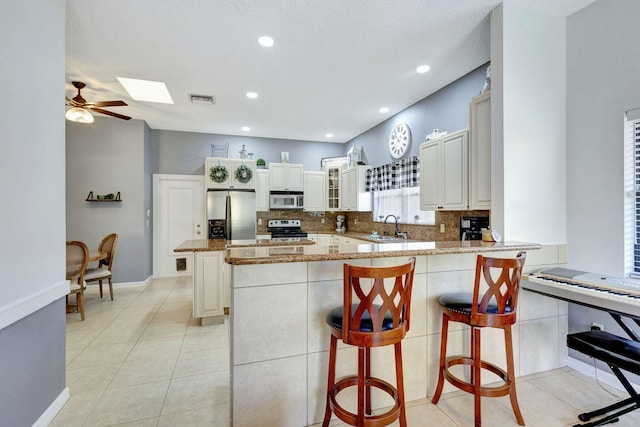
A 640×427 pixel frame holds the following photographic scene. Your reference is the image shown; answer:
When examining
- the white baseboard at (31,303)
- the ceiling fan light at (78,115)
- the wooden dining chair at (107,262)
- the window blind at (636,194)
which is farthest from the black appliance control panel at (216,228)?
the window blind at (636,194)

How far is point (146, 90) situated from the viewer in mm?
3912

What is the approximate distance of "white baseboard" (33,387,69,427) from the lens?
1755mm

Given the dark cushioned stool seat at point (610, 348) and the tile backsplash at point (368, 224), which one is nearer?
the dark cushioned stool seat at point (610, 348)

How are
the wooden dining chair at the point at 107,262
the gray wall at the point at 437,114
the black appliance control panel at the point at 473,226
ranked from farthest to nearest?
the wooden dining chair at the point at 107,262 < the gray wall at the point at 437,114 < the black appliance control panel at the point at 473,226

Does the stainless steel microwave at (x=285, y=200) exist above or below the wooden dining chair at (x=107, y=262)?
above

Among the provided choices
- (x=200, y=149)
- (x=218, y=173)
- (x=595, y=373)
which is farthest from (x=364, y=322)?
(x=200, y=149)

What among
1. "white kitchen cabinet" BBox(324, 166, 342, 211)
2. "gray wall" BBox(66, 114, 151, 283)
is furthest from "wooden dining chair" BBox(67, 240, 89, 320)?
"white kitchen cabinet" BBox(324, 166, 342, 211)

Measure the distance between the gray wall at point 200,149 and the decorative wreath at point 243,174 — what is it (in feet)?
2.87

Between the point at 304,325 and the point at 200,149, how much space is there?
5.02 m

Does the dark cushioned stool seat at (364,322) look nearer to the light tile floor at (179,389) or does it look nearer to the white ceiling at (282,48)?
the light tile floor at (179,389)

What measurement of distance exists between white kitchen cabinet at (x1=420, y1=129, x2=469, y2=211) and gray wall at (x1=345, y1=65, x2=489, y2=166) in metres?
0.53

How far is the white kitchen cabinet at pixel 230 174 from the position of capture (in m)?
5.11

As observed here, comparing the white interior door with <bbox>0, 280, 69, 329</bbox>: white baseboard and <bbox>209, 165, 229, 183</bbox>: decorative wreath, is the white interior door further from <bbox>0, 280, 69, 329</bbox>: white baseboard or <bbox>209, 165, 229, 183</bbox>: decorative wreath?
<bbox>0, 280, 69, 329</bbox>: white baseboard

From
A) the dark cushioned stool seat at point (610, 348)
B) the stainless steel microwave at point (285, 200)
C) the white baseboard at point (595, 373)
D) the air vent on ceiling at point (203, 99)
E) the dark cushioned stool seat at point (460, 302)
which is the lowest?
the white baseboard at point (595, 373)
